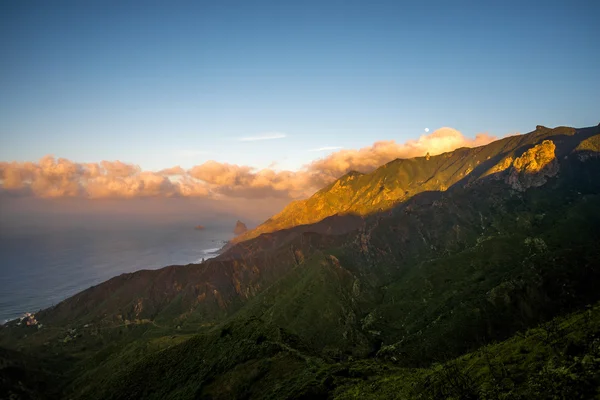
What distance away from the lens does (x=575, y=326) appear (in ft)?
112

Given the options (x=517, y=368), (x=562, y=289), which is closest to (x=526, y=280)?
(x=562, y=289)

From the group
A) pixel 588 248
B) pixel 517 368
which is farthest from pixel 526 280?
pixel 517 368

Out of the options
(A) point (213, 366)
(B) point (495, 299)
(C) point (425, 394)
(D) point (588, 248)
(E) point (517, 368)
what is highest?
(E) point (517, 368)

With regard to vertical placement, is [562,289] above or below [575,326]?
below

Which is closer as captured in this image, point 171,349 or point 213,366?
point 213,366

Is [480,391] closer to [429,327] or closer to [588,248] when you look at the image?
[429,327]

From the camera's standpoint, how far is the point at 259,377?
7331 centimetres

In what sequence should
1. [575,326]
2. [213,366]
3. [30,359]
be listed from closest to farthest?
[575,326] < [213,366] < [30,359]

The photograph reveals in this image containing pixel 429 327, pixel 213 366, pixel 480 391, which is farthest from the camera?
pixel 429 327

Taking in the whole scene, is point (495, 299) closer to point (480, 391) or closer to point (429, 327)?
point (429, 327)

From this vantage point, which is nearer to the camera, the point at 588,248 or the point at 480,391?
the point at 480,391

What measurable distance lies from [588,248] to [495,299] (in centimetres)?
6917

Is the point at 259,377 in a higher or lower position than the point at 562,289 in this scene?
higher

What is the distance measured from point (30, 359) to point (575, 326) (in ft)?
846
